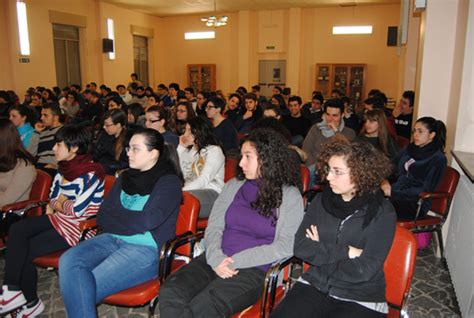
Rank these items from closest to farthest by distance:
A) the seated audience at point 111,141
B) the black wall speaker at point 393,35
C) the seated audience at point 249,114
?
the seated audience at point 111,141, the seated audience at point 249,114, the black wall speaker at point 393,35

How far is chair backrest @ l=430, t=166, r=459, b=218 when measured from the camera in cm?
328

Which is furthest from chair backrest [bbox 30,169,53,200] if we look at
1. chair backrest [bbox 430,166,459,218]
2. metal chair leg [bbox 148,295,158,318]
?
chair backrest [bbox 430,166,459,218]

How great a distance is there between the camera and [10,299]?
252 cm

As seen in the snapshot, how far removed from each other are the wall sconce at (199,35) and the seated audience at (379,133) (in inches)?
441

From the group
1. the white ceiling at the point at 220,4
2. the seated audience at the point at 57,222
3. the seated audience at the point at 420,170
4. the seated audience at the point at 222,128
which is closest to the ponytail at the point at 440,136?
the seated audience at the point at 420,170

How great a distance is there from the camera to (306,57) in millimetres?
13484

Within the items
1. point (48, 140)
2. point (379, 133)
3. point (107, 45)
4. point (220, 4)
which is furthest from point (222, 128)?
point (220, 4)

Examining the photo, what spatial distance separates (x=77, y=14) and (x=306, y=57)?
Result: 7.22 meters

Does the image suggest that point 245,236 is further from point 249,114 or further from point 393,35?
point 393,35

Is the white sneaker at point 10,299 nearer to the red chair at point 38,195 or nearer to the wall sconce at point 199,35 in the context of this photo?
the red chair at point 38,195

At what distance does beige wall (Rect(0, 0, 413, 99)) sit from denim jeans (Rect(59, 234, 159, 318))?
9.38 m

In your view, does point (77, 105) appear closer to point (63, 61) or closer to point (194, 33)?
point (63, 61)

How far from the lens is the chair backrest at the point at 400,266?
196cm

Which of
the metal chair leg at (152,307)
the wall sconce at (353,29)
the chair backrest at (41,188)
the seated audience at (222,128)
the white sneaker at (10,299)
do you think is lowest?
the white sneaker at (10,299)
